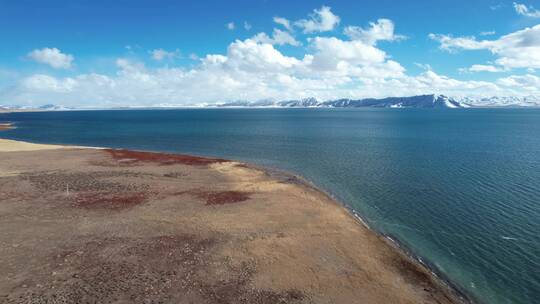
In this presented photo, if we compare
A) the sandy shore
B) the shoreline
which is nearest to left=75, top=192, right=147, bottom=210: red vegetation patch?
the sandy shore

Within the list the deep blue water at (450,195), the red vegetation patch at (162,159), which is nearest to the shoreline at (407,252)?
the deep blue water at (450,195)

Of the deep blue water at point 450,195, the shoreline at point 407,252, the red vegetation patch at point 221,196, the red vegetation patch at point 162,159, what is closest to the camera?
the shoreline at point 407,252

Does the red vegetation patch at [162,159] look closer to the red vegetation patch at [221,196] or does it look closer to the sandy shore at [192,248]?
the sandy shore at [192,248]

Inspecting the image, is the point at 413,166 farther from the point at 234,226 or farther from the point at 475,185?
the point at 234,226

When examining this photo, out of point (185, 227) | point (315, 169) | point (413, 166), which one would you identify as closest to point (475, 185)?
point (413, 166)

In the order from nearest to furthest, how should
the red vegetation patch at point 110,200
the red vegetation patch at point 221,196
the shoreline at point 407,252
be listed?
the shoreline at point 407,252
the red vegetation patch at point 110,200
the red vegetation patch at point 221,196

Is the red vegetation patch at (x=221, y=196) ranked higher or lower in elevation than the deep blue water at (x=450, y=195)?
higher

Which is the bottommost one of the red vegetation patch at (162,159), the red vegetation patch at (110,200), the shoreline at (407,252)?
the shoreline at (407,252)
